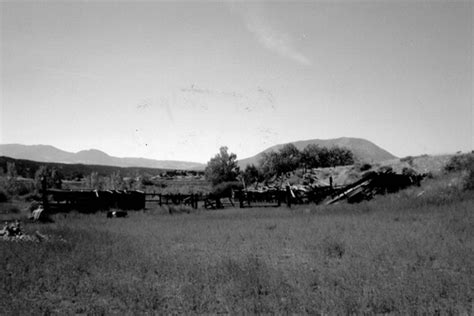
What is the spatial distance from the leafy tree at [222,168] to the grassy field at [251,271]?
60081 millimetres

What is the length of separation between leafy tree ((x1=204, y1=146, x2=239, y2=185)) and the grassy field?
60081 mm

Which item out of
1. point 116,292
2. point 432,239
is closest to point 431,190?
point 432,239

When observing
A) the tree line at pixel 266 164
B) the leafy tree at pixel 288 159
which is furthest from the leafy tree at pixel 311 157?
the leafy tree at pixel 288 159

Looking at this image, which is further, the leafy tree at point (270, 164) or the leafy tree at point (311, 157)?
the leafy tree at point (311, 157)

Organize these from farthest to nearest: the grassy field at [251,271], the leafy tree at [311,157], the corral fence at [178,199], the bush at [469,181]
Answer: the leafy tree at [311,157], the corral fence at [178,199], the bush at [469,181], the grassy field at [251,271]

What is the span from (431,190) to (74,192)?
26927 mm

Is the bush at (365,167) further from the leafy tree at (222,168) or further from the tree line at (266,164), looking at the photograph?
the leafy tree at (222,168)

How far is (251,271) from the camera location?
26.2 feet

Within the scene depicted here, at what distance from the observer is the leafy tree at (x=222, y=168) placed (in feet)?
247

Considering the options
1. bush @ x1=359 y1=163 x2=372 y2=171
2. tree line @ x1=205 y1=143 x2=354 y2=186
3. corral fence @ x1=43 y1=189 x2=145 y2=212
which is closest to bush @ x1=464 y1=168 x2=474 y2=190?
bush @ x1=359 y1=163 x2=372 y2=171

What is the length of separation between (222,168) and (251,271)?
69338 millimetres

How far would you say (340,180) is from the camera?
154 ft

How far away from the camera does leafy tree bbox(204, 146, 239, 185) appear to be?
75375mm

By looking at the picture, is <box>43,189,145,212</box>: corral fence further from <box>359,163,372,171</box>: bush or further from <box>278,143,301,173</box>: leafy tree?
<box>278,143,301,173</box>: leafy tree
